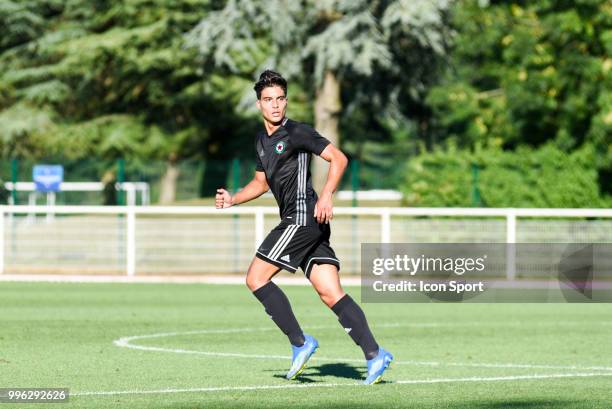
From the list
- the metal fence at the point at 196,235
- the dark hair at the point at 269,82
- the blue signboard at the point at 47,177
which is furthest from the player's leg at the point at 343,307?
the blue signboard at the point at 47,177

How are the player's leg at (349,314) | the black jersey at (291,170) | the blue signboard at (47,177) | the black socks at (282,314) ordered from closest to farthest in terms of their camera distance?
the black jersey at (291,170) < the player's leg at (349,314) < the black socks at (282,314) < the blue signboard at (47,177)

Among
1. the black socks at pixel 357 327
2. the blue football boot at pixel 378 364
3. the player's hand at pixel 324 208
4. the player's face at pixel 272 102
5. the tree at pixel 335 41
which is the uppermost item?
the tree at pixel 335 41

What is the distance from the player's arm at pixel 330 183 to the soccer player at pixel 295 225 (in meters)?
0.06

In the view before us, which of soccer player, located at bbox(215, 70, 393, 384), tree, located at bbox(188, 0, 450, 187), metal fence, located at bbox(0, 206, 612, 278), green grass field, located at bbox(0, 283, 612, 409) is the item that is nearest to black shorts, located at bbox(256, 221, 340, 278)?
soccer player, located at bbox(215, 70, 393, 384)

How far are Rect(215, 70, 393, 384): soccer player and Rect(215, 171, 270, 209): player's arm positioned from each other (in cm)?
2

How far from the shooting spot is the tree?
3781 centimetres

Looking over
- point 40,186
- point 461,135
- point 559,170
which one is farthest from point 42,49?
point 559,170

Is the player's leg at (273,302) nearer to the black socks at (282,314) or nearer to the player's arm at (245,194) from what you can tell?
the black socks at (282,314)

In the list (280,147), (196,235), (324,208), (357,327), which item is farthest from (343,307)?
(196,235)

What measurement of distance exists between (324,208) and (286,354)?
11.1 ft

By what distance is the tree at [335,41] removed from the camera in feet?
124

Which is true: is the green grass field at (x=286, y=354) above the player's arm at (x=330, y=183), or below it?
below

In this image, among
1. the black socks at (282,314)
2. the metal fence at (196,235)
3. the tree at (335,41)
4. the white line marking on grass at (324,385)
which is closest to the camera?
the white line marking on grass at (324,385)

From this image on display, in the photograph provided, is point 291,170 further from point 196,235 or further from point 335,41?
point 335,41
